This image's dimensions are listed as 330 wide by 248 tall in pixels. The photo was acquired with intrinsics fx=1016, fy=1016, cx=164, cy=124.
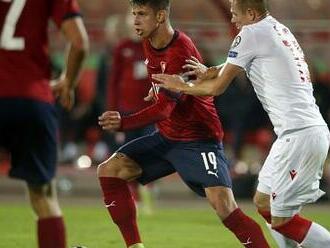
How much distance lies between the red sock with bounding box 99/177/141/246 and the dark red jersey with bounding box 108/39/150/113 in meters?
4.49

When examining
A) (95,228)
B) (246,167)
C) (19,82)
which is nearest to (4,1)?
(19,82)

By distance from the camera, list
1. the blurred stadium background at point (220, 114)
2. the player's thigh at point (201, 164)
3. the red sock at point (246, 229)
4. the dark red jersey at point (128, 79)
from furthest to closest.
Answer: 1. the blurred stadium background at point (220, 114)
2. the dark red jersey at point (128, 79)
3. the player's thigh at point (201, 164)
4. the red sock at point (246, 229)

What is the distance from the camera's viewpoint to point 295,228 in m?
6.95

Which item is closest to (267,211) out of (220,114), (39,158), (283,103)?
(283,103)

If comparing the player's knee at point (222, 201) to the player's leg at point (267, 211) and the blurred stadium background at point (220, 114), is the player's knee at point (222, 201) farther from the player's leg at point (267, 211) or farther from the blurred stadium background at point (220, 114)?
the blurred stadium background at point (220, 114)

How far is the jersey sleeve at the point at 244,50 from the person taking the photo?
22.4 ft

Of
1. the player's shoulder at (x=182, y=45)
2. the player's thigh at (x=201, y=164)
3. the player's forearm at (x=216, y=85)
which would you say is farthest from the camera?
the player's shoulder at (x=182, y=45)

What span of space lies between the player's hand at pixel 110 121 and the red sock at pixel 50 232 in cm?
131

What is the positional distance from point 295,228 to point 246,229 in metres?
0.42

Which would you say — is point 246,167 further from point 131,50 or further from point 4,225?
point 4,225

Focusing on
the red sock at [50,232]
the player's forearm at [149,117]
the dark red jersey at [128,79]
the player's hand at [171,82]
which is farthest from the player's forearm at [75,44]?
the dark red jersey at [128,79]

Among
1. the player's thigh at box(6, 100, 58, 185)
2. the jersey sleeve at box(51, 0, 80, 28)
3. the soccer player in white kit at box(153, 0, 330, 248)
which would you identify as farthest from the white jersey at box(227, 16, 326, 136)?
the player's thigh at box(6, 100, 58, 185)

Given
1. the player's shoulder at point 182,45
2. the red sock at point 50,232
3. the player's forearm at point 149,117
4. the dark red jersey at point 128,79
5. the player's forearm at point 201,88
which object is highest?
the player's shoulder at point 182,45

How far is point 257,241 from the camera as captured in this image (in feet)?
23.6
